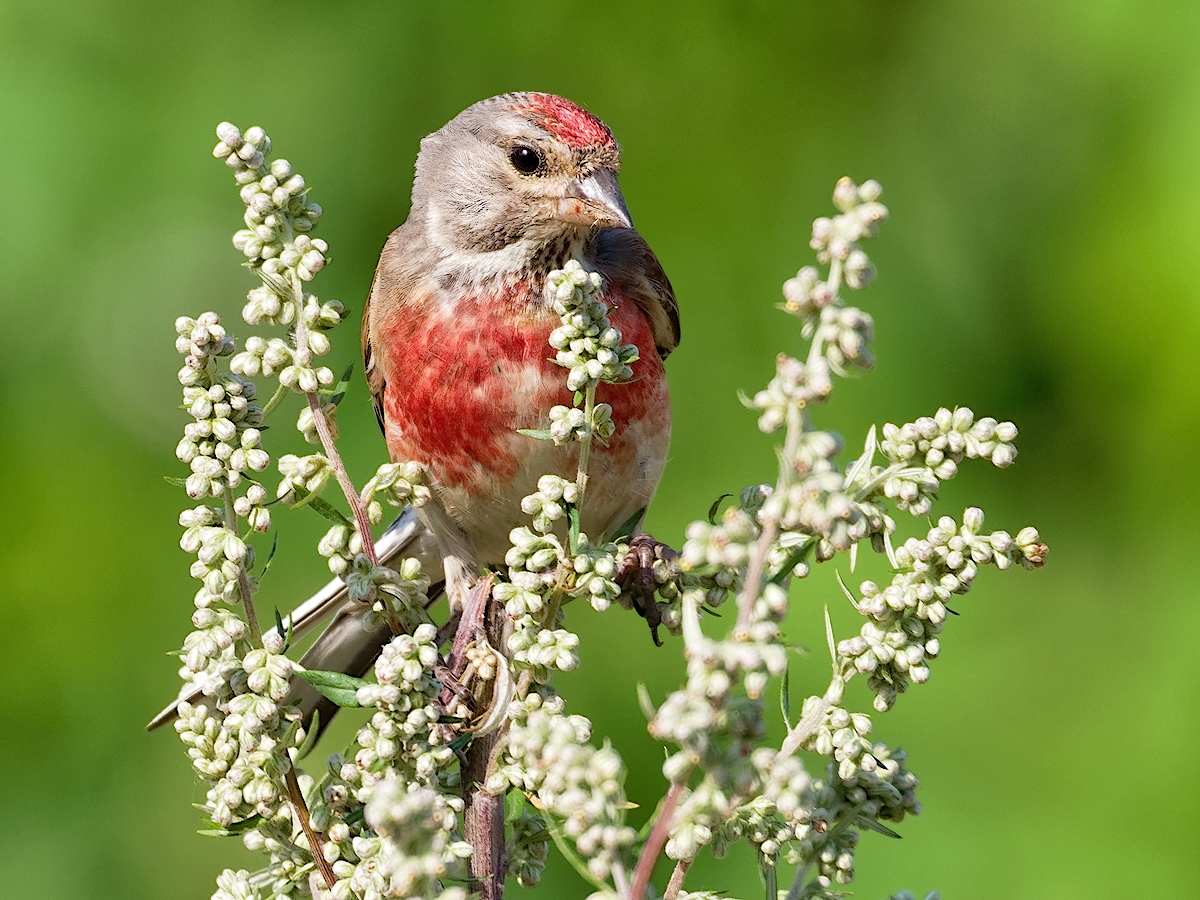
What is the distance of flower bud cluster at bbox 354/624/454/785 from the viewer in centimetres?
129

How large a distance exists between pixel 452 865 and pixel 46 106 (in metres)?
2.83

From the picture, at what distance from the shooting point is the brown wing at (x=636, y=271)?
271 cm

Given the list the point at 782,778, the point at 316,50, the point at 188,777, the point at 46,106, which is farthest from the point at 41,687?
the point at 782,778

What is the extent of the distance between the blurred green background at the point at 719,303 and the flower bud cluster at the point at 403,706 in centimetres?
178

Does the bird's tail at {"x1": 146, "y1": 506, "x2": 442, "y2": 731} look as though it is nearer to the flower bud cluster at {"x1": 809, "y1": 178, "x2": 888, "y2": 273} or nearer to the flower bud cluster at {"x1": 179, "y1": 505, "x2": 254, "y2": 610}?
the flower bud cluster at {"x1": 179, "y1": 505, "x2": 254, "y2": 610}

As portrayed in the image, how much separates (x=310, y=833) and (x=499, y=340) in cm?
121

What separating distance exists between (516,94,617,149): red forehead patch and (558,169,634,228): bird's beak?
61mm

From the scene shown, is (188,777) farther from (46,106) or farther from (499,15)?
(499,15)

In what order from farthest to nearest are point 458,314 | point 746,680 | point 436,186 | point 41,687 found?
point 41,687, point 436,186, point 458,314, point 746,680

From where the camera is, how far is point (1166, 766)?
2.95m

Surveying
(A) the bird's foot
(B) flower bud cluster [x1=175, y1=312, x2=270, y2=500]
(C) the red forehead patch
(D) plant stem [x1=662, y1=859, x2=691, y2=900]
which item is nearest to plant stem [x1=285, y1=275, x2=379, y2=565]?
(B) flower bud cluster [x1=175, y1=312, x2=270, y2=500]

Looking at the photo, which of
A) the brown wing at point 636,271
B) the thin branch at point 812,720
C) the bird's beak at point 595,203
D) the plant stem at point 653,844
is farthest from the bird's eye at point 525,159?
the plant stem at point 653,844

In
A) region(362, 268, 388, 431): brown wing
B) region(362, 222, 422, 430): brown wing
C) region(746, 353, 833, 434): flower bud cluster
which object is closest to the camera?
region(746, 353, 833, 434): flower bud cluster

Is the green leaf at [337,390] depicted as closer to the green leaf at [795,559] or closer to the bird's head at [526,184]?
the green leaf at [795,559]
